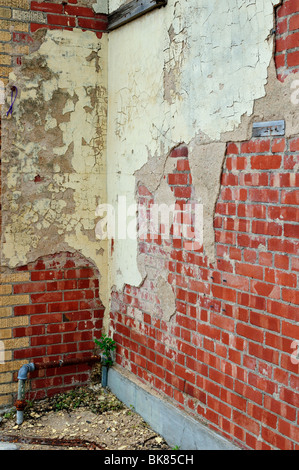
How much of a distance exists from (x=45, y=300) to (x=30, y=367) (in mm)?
518

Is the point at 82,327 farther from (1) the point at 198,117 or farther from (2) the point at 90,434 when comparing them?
(1) the point at 198,117

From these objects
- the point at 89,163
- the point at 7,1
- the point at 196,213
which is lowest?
the point at 196,213

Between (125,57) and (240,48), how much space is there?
1471mm

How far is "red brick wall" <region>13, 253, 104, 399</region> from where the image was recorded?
4.16 m

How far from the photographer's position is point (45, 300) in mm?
4199

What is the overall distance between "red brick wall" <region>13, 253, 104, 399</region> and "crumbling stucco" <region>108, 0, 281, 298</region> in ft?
0.95

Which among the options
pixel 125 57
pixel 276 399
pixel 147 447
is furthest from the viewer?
pixel 125 57

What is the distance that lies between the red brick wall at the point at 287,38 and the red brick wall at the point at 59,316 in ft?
7.80

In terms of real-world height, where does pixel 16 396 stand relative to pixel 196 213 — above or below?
below

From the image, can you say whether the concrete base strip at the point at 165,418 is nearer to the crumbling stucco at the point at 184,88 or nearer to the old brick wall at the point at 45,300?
the old brick wall at the point at 45,300

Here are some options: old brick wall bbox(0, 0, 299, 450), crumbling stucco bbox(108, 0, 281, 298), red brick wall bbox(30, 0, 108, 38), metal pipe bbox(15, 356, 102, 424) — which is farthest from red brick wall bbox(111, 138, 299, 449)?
red brick wall bbox(30, 0, 108, 38)

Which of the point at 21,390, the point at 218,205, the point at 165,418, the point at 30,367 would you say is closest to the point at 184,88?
the point at 218,205

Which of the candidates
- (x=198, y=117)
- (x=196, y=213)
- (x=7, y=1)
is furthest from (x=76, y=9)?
(x=196, y=213)

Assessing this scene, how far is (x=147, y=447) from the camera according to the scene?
3.47 metres
